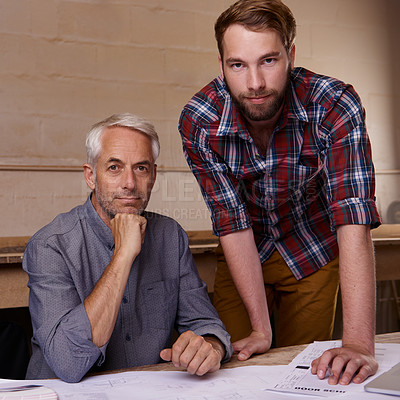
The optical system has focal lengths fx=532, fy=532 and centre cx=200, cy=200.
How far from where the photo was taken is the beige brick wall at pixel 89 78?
3.17 metres

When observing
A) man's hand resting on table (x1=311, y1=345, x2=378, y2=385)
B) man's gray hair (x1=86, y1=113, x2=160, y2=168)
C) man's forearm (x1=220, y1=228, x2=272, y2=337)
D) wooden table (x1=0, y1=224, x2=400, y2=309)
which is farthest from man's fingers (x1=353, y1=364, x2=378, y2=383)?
wooden table (x1=0, y1=224, x2=400, y2=309)

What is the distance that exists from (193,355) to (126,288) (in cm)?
48

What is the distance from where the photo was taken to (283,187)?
1.74 meters

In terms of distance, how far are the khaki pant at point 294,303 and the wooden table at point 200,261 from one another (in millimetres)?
266

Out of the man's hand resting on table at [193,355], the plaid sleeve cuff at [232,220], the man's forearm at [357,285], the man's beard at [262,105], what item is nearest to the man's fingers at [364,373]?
the man's forearm at [357,285]

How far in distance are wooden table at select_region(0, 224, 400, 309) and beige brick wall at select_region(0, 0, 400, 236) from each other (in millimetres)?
741

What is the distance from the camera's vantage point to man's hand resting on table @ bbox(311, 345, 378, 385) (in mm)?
1077

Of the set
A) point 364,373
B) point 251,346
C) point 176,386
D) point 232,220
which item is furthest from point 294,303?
point 176,386

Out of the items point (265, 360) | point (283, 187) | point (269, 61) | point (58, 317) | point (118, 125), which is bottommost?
point (265, 360)

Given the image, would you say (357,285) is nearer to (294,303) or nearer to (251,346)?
(251,346)

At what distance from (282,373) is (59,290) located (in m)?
0.57

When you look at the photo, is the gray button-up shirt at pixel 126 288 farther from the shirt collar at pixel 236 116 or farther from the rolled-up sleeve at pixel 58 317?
the shirt collar at pixel 236 116

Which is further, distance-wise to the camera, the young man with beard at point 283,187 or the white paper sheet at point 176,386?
the young man with beard at point 283,187

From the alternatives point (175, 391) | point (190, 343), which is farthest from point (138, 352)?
point (175, 391)
